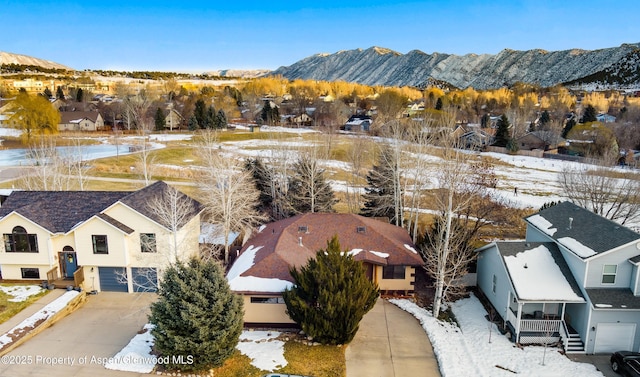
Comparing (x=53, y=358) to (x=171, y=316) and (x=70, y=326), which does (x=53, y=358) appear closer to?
(x=70, y=326)

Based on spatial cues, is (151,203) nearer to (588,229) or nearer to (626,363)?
(588,229)

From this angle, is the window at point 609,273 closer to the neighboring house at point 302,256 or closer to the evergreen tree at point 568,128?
the neighboring house at point 302,256

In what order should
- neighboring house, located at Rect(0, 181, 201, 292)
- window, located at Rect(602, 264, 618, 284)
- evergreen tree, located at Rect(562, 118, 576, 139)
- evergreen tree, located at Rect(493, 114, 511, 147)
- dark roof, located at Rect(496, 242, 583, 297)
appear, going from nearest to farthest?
window, located at Rect(602, 264, 618, 284)
dark roof, located at Rect(496, 242, 583, 297)
neighboring house, located at Rect(0, 181, 201, 292)
evergreen tree, located at Rect(493, 114, 511, 147)
evergreen tree, located at Rect(562, 118, 576, 139)

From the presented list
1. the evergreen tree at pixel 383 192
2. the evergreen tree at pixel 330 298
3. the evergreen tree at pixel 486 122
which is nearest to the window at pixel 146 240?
the evergreen tree at pixel 330 298

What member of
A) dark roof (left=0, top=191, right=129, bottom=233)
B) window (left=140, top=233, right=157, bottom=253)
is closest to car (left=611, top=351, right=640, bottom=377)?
window (left=140, top=233, right=157, bottom=253)

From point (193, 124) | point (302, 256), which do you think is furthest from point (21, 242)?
point (193, 124)

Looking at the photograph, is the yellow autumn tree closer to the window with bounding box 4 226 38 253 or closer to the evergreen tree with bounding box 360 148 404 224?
the window with bounding box 4 226 38 253
